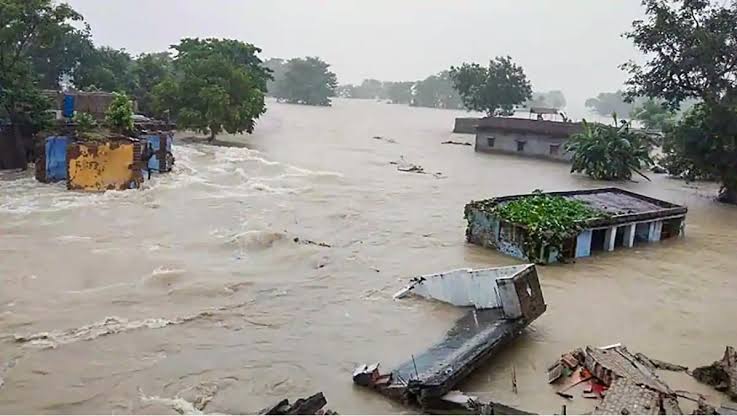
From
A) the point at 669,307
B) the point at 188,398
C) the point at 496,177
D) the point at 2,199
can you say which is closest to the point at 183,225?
the point at 2,199

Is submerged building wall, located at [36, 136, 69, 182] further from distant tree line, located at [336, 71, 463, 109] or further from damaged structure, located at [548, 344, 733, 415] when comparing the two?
distant tree line, located at [336, 71, 463, 109]

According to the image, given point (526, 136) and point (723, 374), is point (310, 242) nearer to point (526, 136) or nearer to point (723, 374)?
point (723, 374)

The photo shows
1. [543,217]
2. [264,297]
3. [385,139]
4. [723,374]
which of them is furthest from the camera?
[385,139]

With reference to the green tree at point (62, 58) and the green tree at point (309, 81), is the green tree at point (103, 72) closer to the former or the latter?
the green tree at point (62, 58)

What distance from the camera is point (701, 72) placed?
2191 cm

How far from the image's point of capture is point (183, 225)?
15172 mm

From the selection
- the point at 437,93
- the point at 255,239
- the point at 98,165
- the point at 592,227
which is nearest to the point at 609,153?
the point at 592,227

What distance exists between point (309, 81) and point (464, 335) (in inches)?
3476

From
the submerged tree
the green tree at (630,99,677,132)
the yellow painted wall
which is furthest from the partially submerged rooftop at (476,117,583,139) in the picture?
the submerged tree

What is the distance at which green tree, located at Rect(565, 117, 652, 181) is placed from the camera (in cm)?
2800

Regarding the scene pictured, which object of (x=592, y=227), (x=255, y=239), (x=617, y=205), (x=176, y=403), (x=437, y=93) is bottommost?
(x=176, y=403)

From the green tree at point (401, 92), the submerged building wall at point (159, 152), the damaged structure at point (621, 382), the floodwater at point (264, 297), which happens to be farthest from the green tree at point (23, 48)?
the green tree at point (401, 92)

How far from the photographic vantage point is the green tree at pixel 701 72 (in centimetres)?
2125

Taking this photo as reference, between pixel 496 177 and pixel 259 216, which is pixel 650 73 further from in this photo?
pixel 259 216
